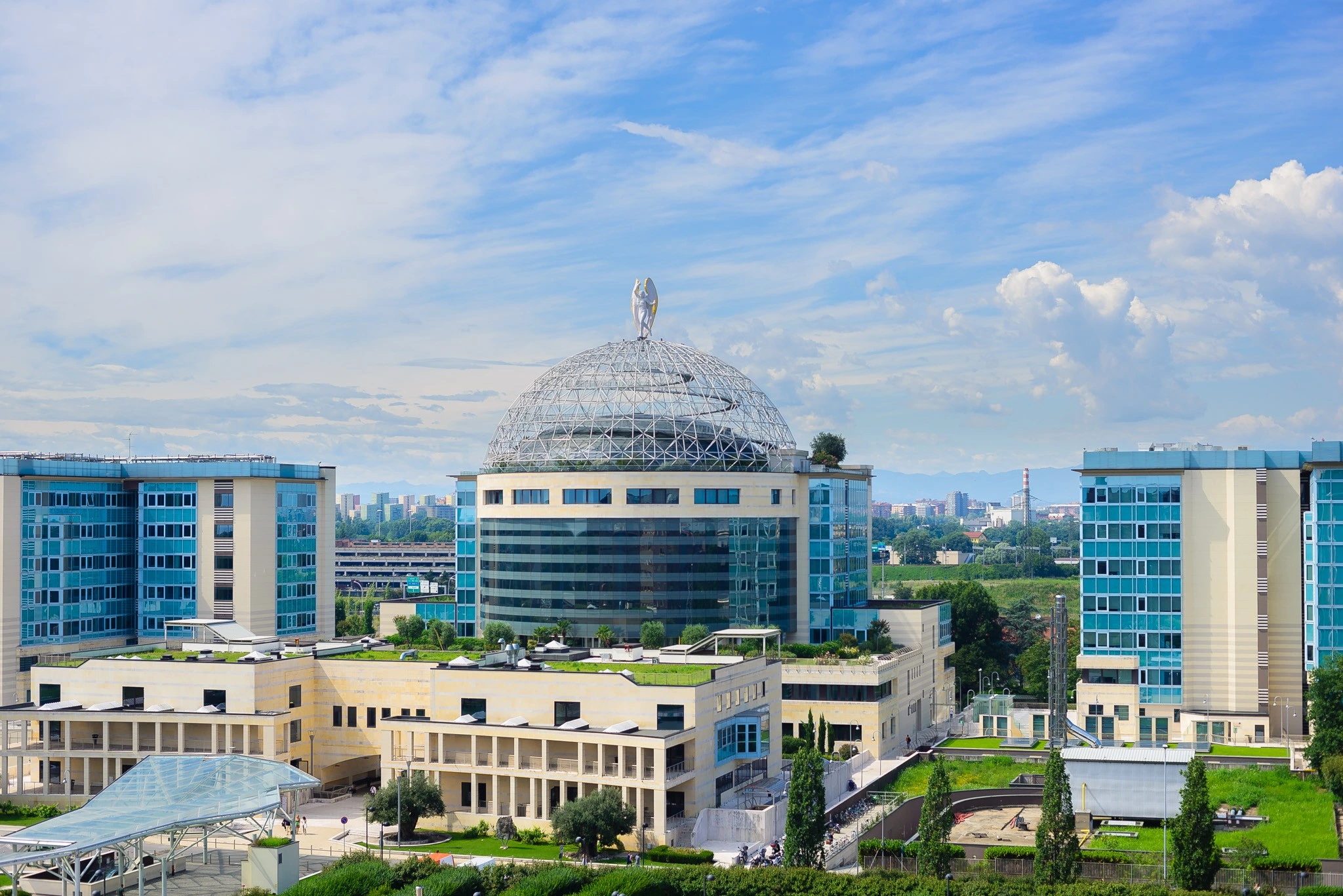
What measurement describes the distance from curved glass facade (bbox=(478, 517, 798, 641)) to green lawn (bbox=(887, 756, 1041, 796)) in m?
24.8

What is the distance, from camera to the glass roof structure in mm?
60156

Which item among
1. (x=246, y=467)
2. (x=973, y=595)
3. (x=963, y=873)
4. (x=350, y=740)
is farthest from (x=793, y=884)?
(x=973, y=595)

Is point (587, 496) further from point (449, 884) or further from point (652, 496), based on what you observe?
point (449, 884)

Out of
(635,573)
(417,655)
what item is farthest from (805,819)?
(635,573)

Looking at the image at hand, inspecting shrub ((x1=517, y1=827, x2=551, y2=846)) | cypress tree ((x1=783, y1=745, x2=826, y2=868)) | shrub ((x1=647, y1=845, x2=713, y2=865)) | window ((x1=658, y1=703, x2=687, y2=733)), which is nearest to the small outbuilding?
cypress tree ((x1=783, y1=745, x2=826, y2=868))

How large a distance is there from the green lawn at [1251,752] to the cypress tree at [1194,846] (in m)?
36.7

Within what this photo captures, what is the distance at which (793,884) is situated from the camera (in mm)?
65438

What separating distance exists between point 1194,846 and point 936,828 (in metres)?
12.0

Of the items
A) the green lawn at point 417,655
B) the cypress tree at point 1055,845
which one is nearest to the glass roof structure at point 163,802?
the green lawn at point 417,655

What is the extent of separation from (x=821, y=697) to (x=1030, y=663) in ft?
140

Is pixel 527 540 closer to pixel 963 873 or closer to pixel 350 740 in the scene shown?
pixel 350 740

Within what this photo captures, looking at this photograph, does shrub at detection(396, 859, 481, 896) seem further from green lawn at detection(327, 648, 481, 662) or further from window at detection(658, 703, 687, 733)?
green lawn at detection(327, 648, 481, 662)

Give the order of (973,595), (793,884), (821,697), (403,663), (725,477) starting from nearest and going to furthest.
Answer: (793,884), (403,663), (821,697), (725,477), (973,595)

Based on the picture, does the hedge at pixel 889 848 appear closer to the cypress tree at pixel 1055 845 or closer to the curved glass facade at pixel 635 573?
the cypress tree at pixel 1055 845
